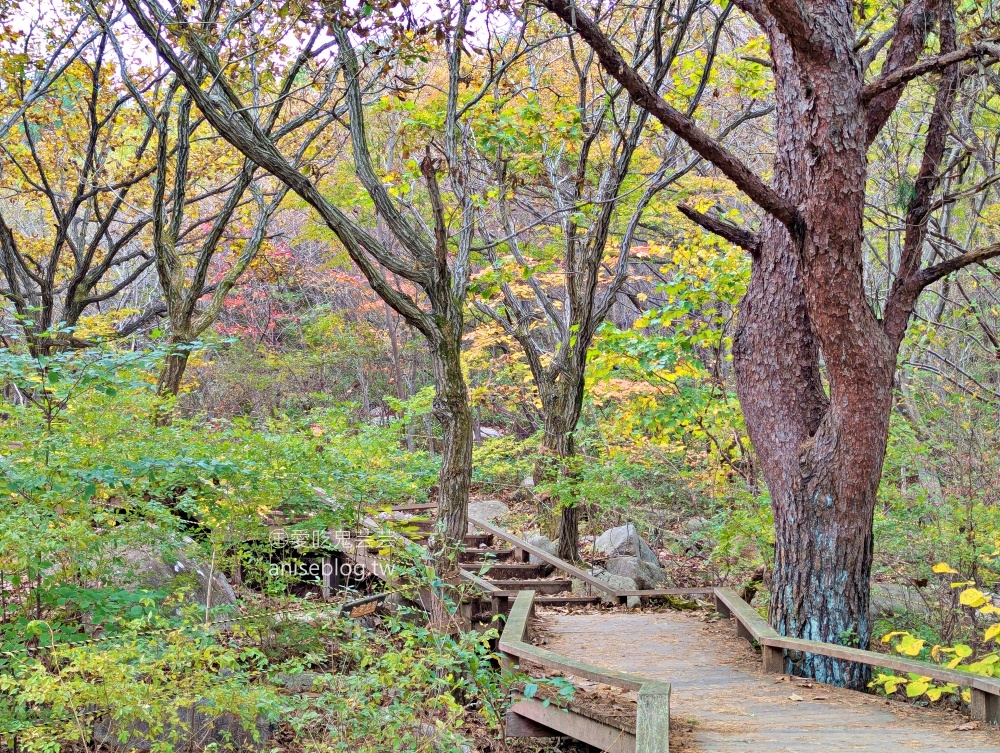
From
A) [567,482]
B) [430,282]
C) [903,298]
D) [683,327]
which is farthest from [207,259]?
[903,298]

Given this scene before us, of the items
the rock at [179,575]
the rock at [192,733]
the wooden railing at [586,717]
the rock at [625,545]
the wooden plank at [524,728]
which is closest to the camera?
the wooden railing at [586,717]

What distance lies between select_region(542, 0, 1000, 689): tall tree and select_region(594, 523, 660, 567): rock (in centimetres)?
519

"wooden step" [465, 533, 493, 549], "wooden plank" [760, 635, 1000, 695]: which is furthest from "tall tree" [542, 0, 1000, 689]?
"wooden step" [465, 533, 493, 549]

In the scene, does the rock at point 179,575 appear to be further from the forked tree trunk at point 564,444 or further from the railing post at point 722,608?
the railing post at point 722,608

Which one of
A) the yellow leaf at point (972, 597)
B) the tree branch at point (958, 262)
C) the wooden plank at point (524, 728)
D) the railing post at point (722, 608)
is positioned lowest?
the wooden plank at point (524, 728)

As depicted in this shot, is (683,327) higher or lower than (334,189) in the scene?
lower

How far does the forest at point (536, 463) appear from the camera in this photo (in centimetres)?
515

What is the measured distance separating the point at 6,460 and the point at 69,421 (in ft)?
3.52

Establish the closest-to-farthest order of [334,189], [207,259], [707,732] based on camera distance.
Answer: [707,732], [207,259], [334,189]

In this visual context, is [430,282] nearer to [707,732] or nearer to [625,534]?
[707,732]

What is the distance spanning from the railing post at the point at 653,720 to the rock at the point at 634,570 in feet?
22.1

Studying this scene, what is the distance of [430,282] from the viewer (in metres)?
7.93

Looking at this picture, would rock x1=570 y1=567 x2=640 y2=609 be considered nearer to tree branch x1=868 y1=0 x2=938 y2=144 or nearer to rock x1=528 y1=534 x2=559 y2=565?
rock x1=528 y1=534 x2=559 y2=565

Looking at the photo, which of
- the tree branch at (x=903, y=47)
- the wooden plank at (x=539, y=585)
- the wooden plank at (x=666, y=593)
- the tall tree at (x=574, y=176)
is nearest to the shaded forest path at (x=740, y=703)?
the wooden plank at (x=666, y=593)
